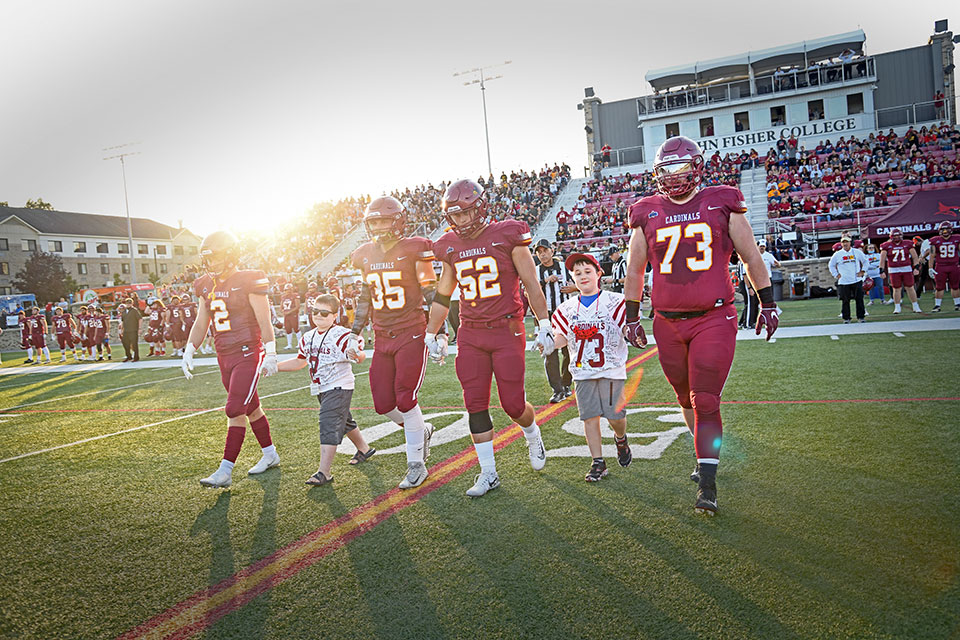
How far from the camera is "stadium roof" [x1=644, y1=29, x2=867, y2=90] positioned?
3684 cm

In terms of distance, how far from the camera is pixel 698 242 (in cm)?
413

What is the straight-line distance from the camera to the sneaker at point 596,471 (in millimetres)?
4777

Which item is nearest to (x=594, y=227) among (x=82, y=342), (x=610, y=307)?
(x=82, y=342)

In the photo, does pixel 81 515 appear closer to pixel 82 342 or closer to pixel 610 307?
pixel 610 307

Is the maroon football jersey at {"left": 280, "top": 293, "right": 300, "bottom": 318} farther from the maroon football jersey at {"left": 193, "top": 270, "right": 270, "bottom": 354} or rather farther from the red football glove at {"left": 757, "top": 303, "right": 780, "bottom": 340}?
the red football glove at {"left": 757, "top": 303, "right": 780, "bottom": 340}

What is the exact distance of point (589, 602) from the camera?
3033mm

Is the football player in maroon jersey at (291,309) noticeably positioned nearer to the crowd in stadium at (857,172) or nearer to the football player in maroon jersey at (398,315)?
the football player in maroon jersey at (398,315)

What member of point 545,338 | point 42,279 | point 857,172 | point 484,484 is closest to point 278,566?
point 484,484

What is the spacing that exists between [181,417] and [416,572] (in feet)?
21.4

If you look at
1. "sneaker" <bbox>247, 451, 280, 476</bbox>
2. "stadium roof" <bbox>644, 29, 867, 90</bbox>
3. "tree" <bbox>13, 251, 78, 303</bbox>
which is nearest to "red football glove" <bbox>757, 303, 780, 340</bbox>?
"sneaker" <bbox>247, 451, 280, 476</bbox>

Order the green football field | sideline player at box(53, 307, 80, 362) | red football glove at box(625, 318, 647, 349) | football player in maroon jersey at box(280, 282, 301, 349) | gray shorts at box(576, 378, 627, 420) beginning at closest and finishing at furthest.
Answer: the green football field, red football glove at box(625, 318, 647, 349), gray shorts at box(576, 378, 627, 420), football player in maroon jersey at box(280, 282, 301, 349), sideline player at box(53, 307, 80, 362)

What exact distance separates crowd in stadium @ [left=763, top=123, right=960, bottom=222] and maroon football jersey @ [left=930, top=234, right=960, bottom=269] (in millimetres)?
9919

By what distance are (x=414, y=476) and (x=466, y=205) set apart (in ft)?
6.79

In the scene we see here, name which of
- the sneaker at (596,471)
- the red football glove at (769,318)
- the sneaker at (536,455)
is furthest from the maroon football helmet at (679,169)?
the sneaker at (536,455)
